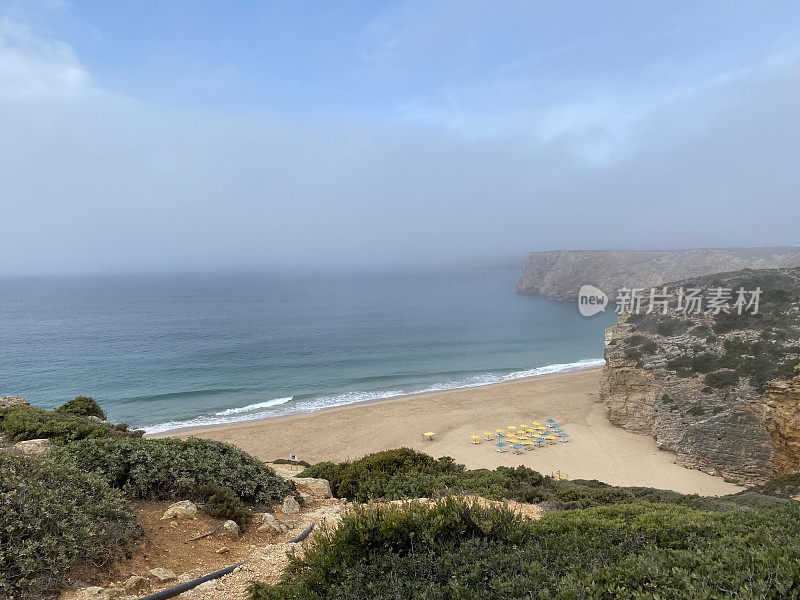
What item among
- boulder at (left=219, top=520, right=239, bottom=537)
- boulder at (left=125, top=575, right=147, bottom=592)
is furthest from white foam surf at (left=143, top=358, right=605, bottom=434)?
boulder at (left=125, top=575, right=147, bottom=592)

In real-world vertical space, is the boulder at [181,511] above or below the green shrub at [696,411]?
above

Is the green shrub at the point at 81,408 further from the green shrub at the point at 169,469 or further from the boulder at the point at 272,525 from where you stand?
the boulder at the point at 272,525

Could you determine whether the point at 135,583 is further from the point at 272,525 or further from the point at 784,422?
the point at 784,422

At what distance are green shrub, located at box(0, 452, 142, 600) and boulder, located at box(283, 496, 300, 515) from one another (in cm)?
239

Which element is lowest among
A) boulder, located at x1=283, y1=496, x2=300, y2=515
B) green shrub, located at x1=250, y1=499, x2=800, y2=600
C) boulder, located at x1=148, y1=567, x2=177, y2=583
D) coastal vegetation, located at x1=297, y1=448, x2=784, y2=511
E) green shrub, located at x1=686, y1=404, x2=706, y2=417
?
green shrub, located at x1=686, y1=404, x2=706, y2=417

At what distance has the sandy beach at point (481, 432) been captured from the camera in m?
19.3

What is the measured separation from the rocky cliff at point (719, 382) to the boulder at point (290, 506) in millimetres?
18801

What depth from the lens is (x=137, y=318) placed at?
6378 centimetres

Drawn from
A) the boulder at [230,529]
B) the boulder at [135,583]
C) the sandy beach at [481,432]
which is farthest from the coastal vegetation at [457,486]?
the sandy beach at [481,432]

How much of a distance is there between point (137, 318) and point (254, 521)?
68.9 metres

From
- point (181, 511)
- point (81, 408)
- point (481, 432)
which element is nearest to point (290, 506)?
point (181, 511)

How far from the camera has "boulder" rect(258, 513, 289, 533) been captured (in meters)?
6.37

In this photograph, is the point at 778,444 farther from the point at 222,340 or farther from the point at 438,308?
the point at 438,308

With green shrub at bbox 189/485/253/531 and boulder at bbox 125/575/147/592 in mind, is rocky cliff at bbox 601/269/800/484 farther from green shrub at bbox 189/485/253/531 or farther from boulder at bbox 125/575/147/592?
boulder at bbox 125/575/147/592
